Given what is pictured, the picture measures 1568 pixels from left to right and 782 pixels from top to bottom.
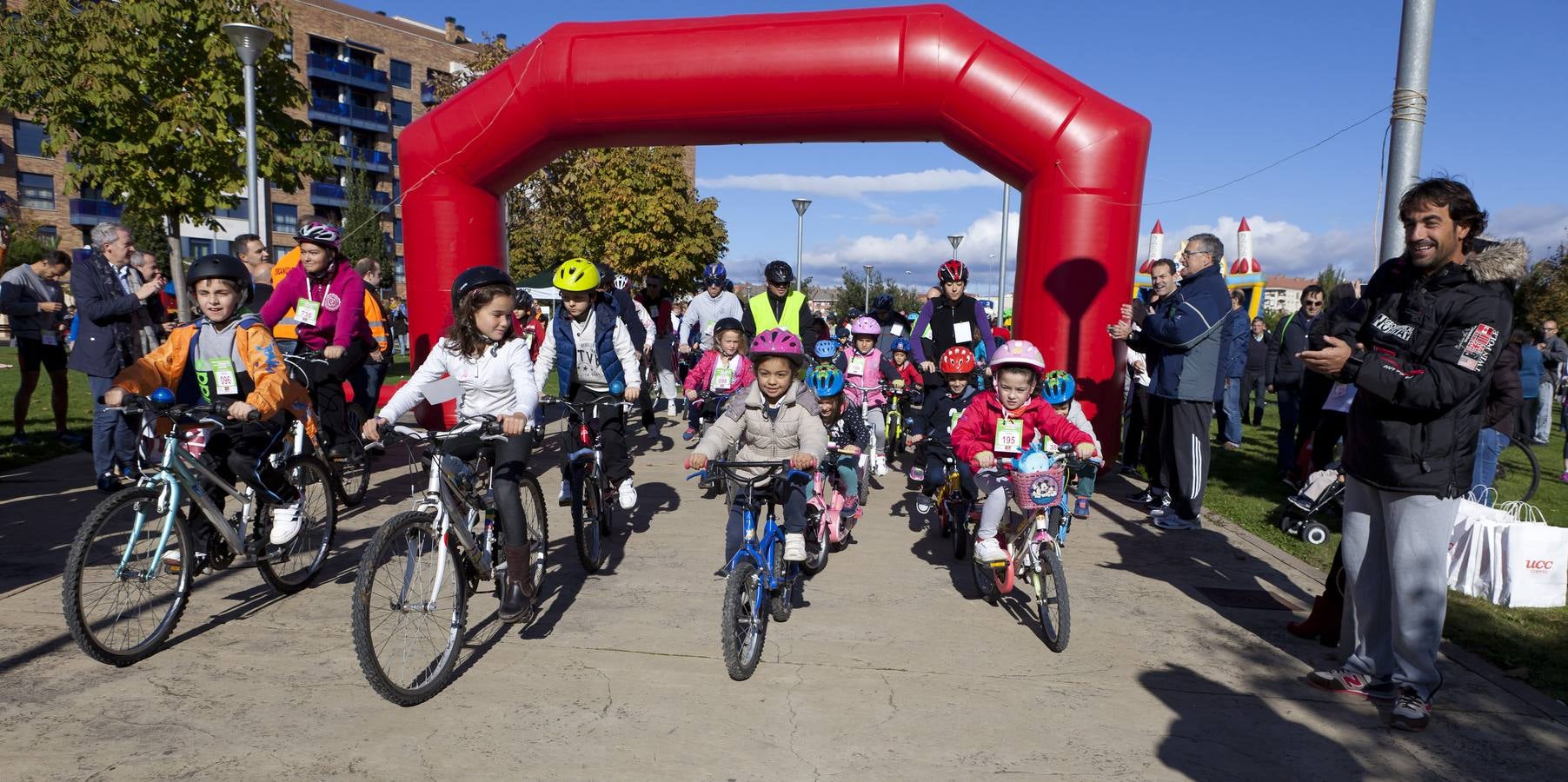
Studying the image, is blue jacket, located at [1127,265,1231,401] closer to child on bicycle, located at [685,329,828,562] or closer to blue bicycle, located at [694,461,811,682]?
child on bicycle, located at [685,329,828,562]

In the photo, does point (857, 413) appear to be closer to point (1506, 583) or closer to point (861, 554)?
point (861, 554)

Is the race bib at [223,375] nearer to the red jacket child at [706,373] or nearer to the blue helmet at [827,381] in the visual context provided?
the blue helmet at [827,381]

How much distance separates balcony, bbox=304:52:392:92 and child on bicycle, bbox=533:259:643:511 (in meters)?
59.7

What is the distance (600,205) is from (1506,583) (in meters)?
29.1

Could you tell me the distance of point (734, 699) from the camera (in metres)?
3.94

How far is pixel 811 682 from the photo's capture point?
13.6ft

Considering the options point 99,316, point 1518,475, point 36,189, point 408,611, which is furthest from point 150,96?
point 36,189

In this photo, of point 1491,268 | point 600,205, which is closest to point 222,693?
point 1491,268

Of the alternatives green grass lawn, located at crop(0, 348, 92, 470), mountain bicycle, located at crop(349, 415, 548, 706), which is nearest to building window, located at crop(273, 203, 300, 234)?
green grass lawn, located at crop(0, 348, 92, 470)

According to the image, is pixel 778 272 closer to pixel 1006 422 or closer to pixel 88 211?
pixel 1006 422

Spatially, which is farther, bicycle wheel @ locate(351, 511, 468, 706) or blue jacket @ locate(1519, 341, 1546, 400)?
blue jacket @ locate(1519, 341, 1546, 400)

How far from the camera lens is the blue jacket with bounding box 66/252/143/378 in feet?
24.5

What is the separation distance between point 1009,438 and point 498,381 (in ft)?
9.21

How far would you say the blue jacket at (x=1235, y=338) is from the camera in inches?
301
